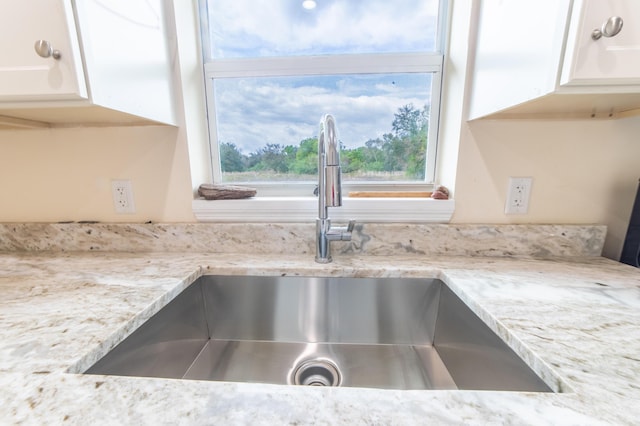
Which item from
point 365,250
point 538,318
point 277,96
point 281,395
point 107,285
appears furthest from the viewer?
point 277,96

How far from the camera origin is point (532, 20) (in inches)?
21.8

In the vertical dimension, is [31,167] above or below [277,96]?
below

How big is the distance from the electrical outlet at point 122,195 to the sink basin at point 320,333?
0.41 meters

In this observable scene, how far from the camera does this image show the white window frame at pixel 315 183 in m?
0.87

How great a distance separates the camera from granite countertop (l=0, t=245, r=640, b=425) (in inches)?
12.3

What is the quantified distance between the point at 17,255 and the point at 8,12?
2.44 ft

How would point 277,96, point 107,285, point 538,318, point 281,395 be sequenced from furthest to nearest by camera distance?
point 277,96 < point 107,285 < point 538,318 < point 281,395

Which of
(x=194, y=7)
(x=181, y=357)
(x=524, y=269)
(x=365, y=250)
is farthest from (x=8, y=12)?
(x=524, y=269)

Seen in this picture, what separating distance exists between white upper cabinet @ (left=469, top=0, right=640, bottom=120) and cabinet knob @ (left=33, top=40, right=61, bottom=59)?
0.97m

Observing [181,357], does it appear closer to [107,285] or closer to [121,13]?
[107,285]

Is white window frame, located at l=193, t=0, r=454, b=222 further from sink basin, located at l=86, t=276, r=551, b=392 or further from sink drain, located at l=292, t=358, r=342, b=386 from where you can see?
sink drain, located at l=292, t=358, r=342, b=386

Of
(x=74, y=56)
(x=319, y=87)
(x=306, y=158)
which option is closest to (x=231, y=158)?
(x=306, y=158)

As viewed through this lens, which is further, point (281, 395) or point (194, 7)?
point (194, 7)

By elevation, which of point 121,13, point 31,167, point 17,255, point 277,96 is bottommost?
point 17,255
